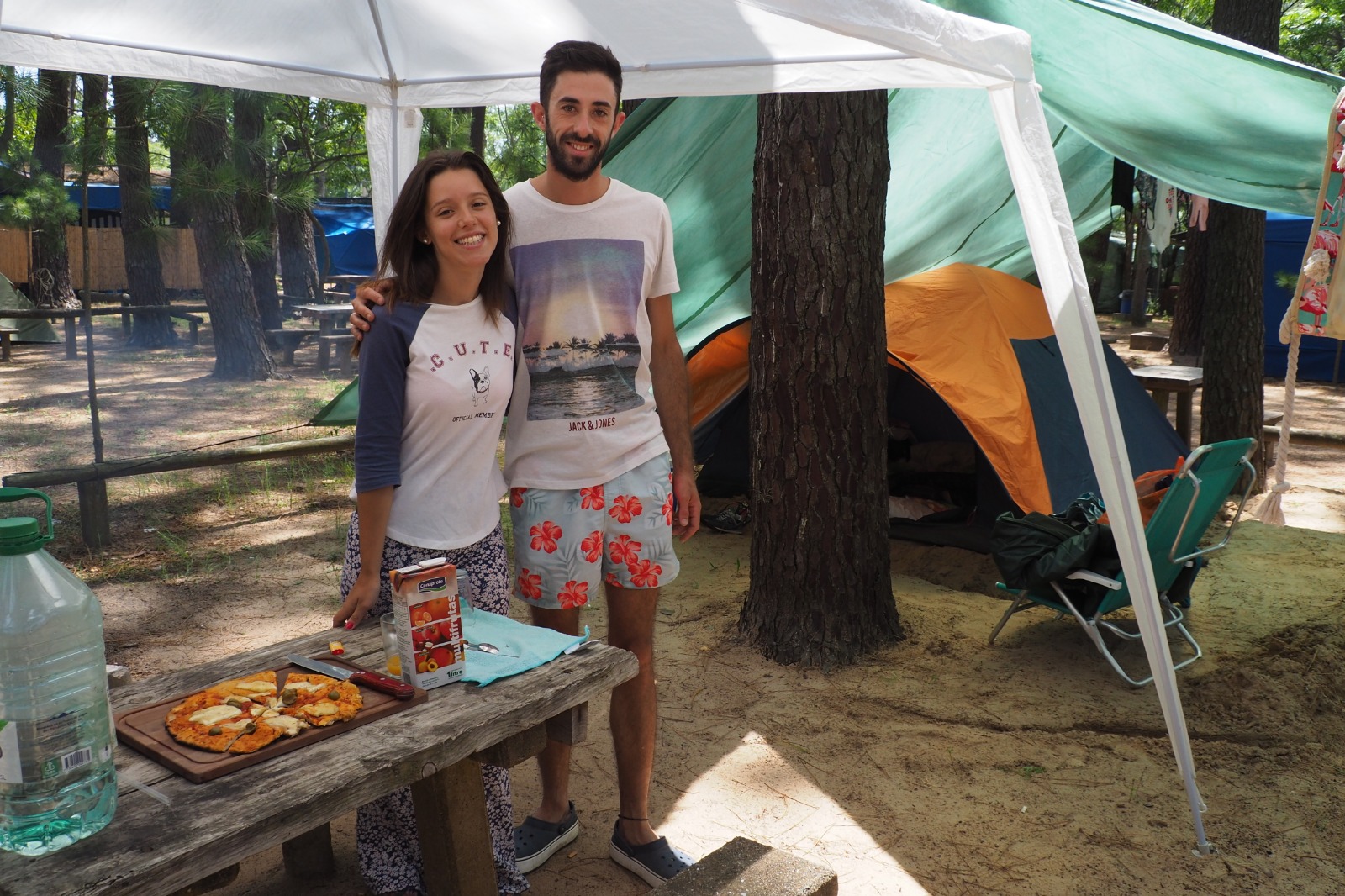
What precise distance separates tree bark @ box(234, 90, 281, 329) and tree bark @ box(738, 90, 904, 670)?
383 centimetres

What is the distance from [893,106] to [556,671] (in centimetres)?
450

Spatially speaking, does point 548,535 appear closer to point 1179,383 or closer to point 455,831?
point 455,831

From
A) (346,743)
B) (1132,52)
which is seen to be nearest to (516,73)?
(1132,52)

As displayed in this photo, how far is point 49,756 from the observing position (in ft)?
4.29

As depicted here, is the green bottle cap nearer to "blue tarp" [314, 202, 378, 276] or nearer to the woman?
the woman

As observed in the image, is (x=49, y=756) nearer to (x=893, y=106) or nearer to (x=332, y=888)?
(x=332, y=888)

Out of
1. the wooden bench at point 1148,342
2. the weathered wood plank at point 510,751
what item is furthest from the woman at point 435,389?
the wooden bench at point 1148,342

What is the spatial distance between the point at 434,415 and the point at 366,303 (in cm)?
25

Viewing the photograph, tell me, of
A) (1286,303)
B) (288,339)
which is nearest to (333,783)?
(288,339)

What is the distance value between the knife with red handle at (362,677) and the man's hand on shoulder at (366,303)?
1.99 feet

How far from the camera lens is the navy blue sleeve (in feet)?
6.64

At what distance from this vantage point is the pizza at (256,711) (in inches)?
61.8

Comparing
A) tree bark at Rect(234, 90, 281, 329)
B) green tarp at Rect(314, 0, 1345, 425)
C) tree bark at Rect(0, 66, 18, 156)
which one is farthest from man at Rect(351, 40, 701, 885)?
tree bark at Rect(234, 90, 281, 329)

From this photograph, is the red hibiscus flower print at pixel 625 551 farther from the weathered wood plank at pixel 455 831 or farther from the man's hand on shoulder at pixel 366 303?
the man's hand on shoulder at pixel 366 303
